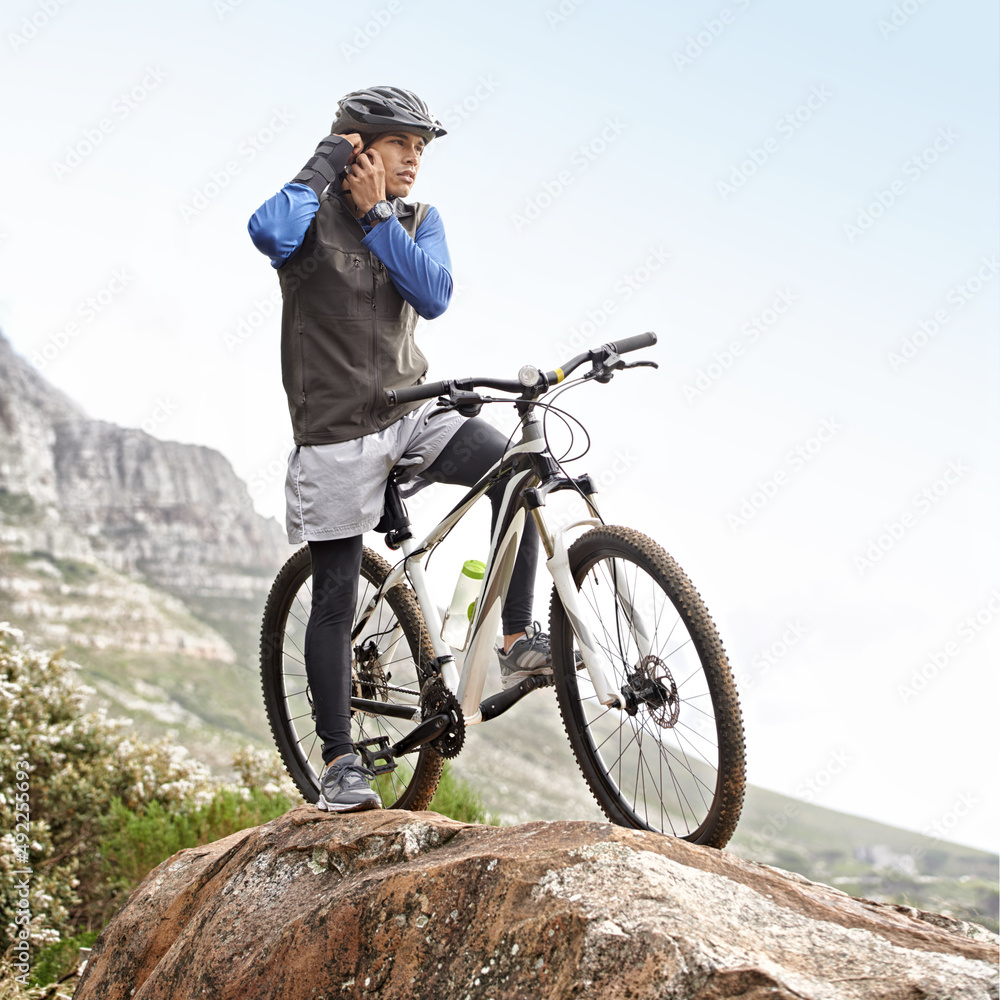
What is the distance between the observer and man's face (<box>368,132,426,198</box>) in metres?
3.27

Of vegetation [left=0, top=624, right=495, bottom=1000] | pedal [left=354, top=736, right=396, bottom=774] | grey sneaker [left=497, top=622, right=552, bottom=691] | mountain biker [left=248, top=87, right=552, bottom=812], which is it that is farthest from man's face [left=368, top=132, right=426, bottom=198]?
vegetation [left=0, top=624, right=495, bottom=1000]

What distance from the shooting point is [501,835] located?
2602mm

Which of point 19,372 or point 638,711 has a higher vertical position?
point 638,711

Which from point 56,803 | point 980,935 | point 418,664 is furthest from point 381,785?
point 980,935

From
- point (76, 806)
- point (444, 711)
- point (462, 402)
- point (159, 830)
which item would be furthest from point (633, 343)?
point (76, 806)

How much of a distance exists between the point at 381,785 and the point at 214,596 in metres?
71.0

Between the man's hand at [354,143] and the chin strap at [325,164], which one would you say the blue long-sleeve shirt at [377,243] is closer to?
the chin strap at [325,164]

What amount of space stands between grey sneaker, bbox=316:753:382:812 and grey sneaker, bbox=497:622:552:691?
0.56m

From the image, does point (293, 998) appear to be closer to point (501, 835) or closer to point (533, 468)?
point (501, 835)

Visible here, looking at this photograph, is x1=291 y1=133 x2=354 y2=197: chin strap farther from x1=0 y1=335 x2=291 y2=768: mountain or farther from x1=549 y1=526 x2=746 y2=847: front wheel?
x1=0 y1=335 x2=291 y2=768: mountain

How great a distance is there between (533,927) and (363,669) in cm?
181

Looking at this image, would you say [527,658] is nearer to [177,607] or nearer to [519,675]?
[519,675]

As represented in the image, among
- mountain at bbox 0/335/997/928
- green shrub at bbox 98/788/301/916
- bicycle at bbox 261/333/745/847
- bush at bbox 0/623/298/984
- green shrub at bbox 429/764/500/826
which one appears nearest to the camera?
bicycle at bbox 261/333/745/847

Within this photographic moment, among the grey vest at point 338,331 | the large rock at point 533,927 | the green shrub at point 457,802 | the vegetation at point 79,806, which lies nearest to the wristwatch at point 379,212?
the grey vest at point 338,331
